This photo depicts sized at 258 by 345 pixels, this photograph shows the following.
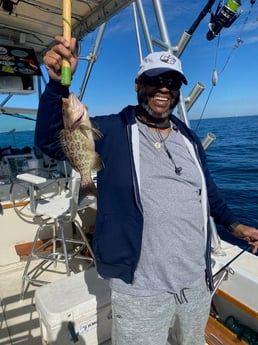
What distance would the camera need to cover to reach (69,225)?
13.7ft

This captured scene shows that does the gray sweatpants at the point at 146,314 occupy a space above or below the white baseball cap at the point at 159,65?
below

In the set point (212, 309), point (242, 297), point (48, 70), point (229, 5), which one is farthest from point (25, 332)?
point (229, 5)

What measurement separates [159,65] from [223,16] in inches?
67.0

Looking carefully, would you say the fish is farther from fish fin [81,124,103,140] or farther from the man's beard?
the man's beard

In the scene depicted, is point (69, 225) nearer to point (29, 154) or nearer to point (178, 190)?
point (29, 154)

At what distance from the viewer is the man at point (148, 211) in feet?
4.29

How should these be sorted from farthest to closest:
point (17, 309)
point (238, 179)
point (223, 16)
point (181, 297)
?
1. point (238, 179)
2. point (17, 309)
3. point (223, 16)
4. point (181, 297)

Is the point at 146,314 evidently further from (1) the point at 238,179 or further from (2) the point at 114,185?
(1) the point at 238,179

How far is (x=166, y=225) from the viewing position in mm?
1343

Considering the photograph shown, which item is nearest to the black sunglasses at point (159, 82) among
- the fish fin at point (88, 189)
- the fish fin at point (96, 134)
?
the fish fin at point (96, 134)

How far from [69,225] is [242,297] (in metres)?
2.76

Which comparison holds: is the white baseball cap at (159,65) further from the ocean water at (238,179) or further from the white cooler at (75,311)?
the ocean water at (238,179)

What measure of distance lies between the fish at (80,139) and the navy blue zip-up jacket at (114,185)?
0.04 metres

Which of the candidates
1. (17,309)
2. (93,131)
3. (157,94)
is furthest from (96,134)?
(17,309)
